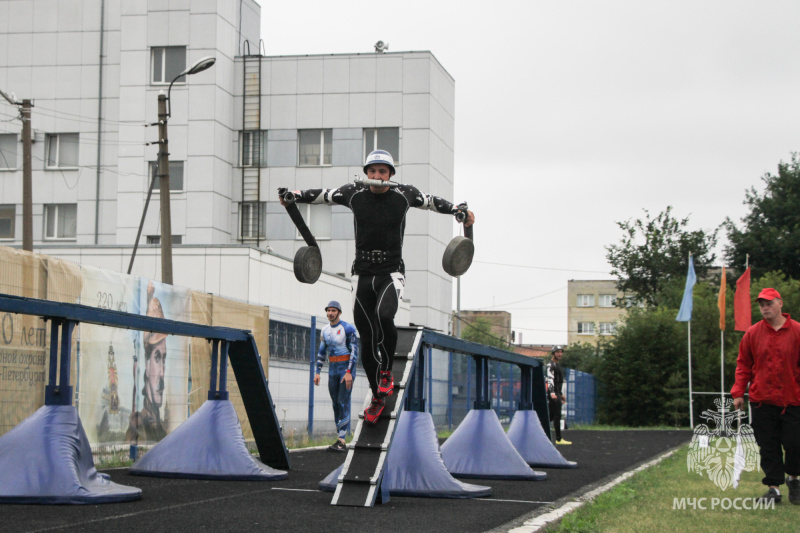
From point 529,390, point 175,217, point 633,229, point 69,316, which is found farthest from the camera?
point 633,229

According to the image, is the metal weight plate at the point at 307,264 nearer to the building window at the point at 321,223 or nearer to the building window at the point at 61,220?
the building window at the point at 321,223

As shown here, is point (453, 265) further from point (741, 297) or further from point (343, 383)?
point (741, 297)

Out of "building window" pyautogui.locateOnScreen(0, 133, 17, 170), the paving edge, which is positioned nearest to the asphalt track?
the paving edge

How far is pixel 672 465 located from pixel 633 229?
5035 cm

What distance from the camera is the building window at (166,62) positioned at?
43.1 m

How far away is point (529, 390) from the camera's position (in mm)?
14258

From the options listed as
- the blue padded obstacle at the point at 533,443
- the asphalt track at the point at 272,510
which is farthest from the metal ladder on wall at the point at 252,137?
the asphalt track at the point at 272,510

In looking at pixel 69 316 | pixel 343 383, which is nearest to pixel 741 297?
pixel 343 383

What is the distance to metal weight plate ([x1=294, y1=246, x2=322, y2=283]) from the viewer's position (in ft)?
29.7

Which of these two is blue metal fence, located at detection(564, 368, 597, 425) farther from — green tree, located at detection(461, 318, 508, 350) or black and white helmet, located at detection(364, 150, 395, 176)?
green tree, located at detection(461, 318, 508, 350)

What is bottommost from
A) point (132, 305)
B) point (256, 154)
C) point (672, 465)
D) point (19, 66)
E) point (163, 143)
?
point (672, 465)

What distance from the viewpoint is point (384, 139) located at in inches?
1766

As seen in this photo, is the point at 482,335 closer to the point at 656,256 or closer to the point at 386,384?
the point at 656,256

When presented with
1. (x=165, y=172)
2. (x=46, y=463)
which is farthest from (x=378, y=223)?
(x=165, y=172)
